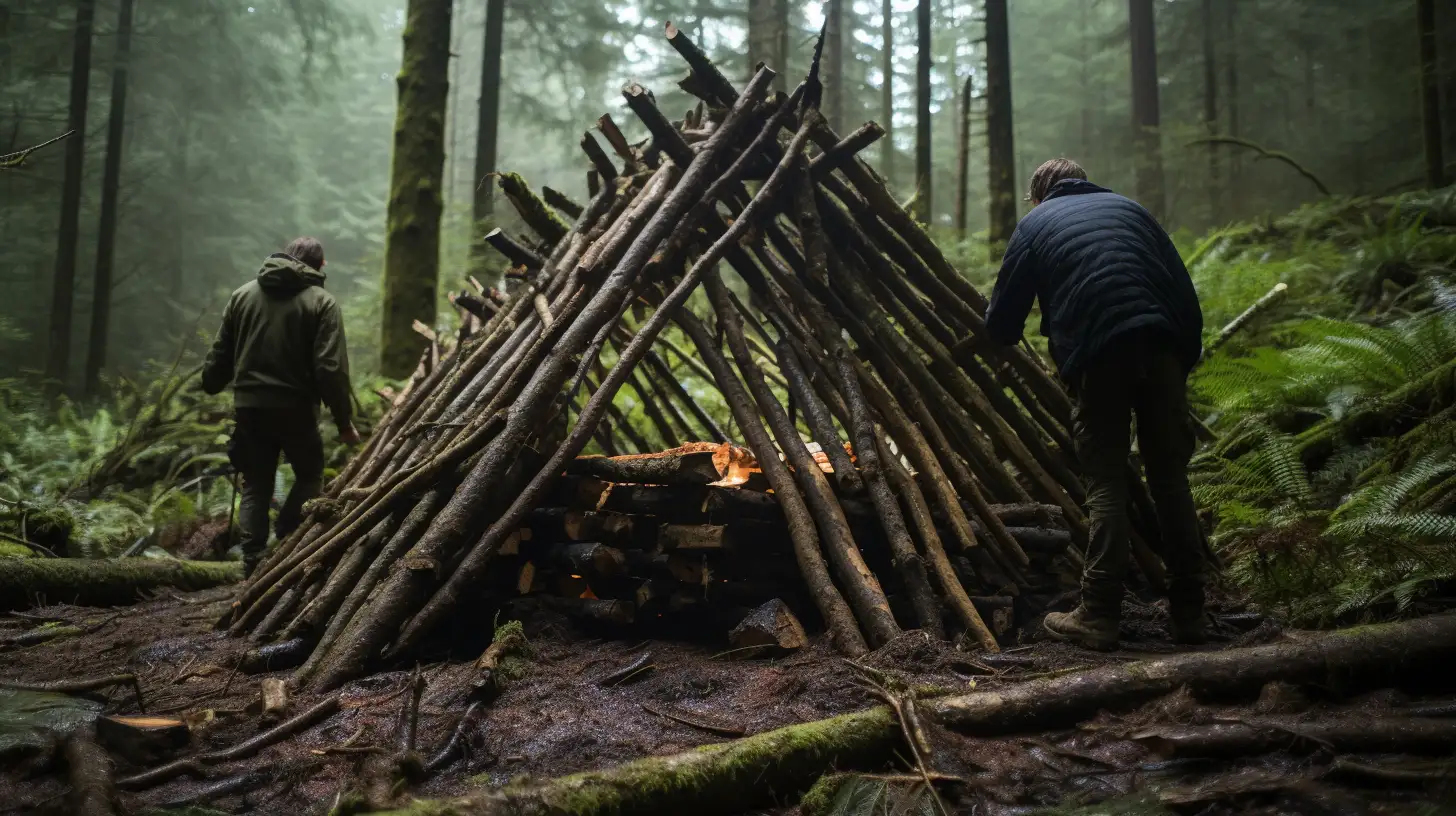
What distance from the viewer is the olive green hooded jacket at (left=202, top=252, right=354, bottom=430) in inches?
214

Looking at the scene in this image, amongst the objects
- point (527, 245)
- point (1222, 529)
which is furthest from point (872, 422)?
point (527, 245)

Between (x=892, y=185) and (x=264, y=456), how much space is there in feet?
36.3

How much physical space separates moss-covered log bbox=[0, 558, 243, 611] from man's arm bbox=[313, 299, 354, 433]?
171cm

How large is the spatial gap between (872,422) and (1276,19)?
20.9 m

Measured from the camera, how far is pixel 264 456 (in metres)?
5.64

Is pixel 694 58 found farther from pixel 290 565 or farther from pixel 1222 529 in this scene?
pixel 1222 529

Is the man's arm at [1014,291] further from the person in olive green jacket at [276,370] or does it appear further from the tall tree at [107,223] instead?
the tall tree at [107,223]

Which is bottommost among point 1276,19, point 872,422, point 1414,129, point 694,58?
point 872,422

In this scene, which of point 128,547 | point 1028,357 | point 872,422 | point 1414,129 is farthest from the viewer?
point 1414,129

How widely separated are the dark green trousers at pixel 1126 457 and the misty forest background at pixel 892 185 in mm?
577

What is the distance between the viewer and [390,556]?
3.76 meters

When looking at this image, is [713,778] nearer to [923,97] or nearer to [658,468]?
[658,468]

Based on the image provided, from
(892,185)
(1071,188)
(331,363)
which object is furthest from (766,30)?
(1071,188)

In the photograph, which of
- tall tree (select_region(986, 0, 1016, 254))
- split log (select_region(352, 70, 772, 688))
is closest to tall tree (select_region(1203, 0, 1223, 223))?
tall tree (select_region(986, 0, 1016, 254))
